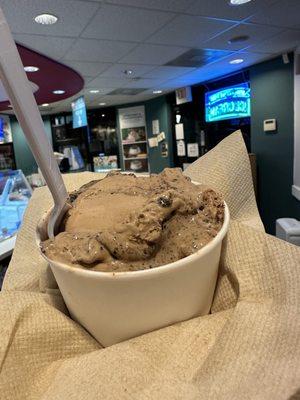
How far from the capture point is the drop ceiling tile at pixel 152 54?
3.18m

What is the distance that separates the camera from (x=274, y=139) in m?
4.20

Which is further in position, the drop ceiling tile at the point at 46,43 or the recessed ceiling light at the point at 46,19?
the drop ceiling tile at the point at 46,43

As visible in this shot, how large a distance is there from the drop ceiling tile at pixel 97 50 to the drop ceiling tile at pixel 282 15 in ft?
3.83

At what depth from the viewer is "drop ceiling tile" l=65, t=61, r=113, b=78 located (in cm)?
356

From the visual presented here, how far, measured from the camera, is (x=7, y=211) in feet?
7.11

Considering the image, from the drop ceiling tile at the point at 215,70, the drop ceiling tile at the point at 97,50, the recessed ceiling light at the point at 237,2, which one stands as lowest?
the drop ceiling tile at the point at 215,70

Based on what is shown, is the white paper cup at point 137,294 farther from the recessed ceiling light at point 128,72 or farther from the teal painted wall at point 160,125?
the teal painted wall at point 160,125

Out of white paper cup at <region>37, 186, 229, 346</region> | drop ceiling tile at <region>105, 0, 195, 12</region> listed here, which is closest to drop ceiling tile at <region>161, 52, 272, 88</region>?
drop ceiling tile at <region>105, 0, 195, 12</region>

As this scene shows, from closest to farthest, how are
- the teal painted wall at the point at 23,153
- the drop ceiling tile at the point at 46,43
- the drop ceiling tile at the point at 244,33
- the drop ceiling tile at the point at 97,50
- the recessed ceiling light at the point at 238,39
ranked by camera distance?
the drop ceiling tile at the point at 46,43 < the drop ceiling tile at the point at 244,33 < the drop ceiling tile at the point at 97,50 < the recessed ceiling light at the point at 238,39 < the teal painted wall at the point at 23,153

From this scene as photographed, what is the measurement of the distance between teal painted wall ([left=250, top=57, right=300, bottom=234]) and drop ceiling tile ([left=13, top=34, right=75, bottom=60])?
2605 mm

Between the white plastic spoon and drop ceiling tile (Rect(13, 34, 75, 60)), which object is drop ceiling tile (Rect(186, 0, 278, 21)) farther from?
the white plastic spoon

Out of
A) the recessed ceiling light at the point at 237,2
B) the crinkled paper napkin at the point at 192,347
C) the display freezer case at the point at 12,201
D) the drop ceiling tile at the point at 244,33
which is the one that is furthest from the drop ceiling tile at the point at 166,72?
the crinkled paper napkin at the point at 192,347

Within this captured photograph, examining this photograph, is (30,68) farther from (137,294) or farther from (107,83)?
(137,294)

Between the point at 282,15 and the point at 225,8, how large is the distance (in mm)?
567
